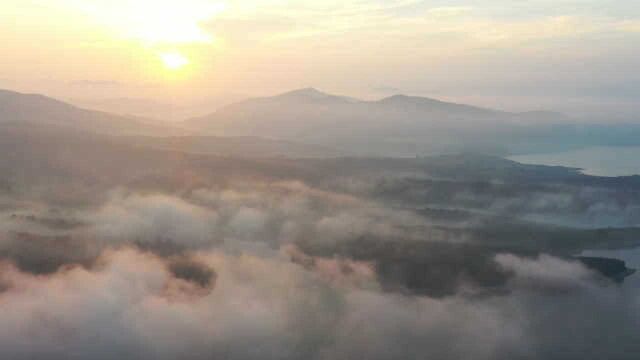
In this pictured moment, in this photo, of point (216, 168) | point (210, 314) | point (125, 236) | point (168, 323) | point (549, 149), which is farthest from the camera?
point (549, 149)

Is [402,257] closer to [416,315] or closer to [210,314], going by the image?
[416,315]

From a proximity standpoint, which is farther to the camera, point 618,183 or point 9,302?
point 618,183

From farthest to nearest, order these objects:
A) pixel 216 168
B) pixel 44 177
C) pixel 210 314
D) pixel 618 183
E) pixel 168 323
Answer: pixel 618 183 → pixel 216 168 → pixel 44 177 → pixel 210 314 → pixel 168 323

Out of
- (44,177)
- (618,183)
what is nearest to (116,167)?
(44,177)

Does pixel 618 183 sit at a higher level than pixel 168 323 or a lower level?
higher

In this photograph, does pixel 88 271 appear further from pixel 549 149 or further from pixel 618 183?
pixel 549 149

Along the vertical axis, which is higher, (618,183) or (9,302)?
(618,183)

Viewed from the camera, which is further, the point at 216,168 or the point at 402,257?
the point at 216,168

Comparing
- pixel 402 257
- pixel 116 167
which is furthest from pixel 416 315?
pixel 116 167

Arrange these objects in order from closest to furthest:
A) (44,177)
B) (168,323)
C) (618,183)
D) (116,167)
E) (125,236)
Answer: (168,323)
(125,236)
(44,177)
(116,167)
(618,183)
